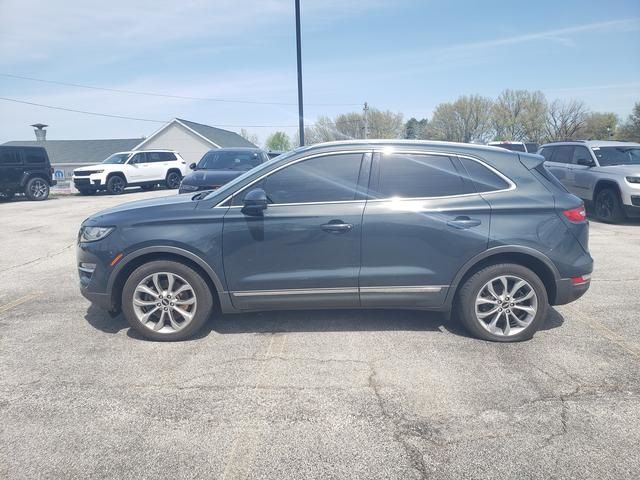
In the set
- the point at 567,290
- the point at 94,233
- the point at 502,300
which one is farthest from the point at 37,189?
the point at 567,290

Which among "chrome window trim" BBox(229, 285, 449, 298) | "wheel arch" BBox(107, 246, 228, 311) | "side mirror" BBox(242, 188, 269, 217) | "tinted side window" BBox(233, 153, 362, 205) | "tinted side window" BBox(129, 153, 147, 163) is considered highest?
"tinted side window" BBox(129, 153, 147, 163)

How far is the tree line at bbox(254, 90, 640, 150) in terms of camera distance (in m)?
47.9

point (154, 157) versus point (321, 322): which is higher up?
point (154, 157)

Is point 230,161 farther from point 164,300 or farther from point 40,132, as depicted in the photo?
point 40,132

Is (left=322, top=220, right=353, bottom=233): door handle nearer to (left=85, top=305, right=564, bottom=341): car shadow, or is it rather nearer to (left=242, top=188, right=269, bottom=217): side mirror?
(left=242, top=188, right=269, bottom=217): side mirror

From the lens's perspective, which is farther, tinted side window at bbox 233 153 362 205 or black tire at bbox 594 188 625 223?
black tire at bbox 594 188 625 223

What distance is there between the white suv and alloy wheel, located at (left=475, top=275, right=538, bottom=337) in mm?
19741

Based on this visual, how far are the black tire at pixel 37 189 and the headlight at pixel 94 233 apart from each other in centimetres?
1632

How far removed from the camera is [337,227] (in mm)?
3854

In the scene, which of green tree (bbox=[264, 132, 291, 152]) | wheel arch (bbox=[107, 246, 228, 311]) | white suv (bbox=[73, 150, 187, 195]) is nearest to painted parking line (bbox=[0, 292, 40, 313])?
wheel arch (bbox=[107, 246, 228, 311])

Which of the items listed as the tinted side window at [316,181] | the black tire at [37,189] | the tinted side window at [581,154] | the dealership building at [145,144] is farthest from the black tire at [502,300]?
the dealership building at [145,144]

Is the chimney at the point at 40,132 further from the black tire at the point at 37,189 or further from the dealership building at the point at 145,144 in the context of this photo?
the black tire at the point at 37,189

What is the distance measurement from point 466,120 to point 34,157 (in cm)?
4585

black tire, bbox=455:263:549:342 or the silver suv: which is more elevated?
the silver suv
